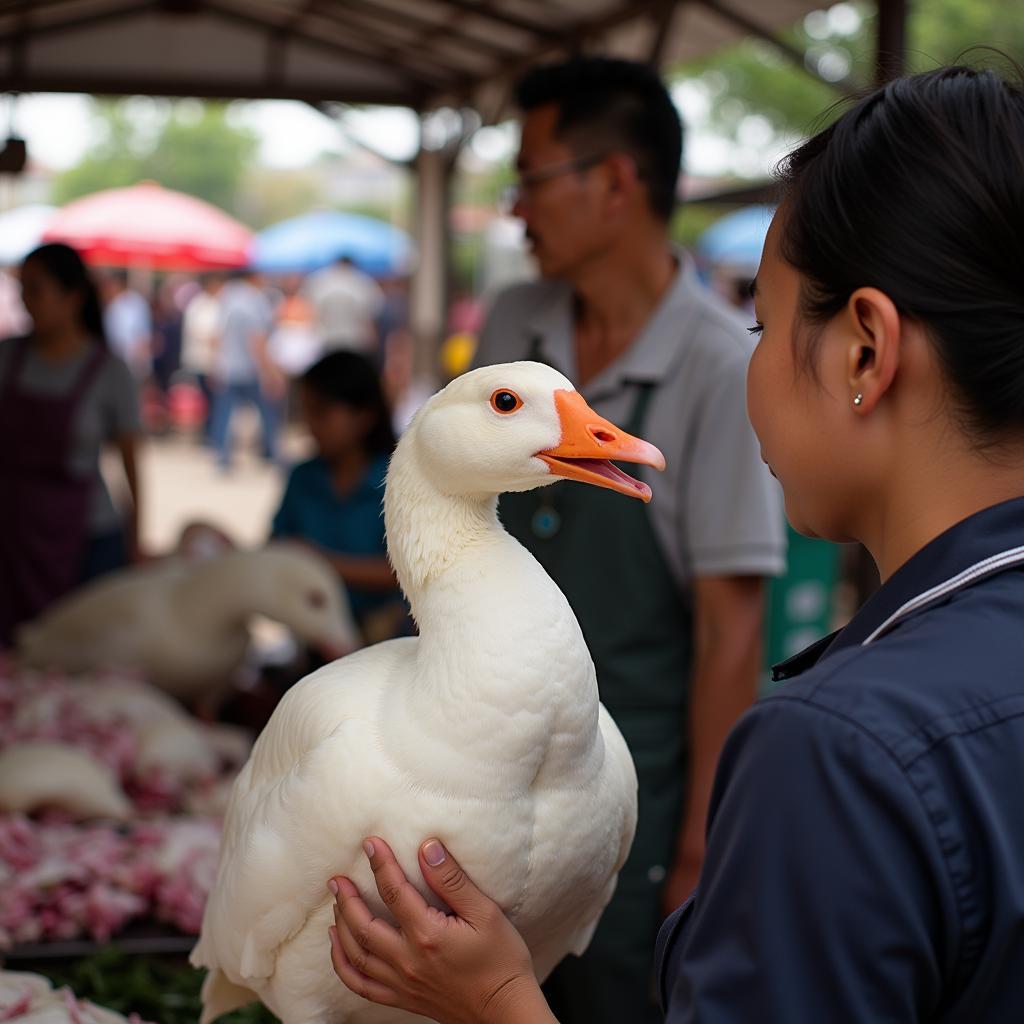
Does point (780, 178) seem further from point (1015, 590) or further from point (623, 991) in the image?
point (623, 991)

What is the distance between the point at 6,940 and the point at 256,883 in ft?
3.98

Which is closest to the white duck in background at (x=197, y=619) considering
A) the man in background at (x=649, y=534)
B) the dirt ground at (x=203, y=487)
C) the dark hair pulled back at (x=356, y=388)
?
the dark hair pulled back at (x=356, y=388)

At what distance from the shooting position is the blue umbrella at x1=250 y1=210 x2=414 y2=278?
1673 centimetres

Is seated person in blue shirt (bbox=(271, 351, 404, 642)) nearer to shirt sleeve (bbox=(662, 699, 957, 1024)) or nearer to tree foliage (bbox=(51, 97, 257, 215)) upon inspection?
shirt sleeve (bbox=(662, 699, 957, 1024))

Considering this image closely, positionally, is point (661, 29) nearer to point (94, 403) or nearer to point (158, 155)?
point (94, 403)

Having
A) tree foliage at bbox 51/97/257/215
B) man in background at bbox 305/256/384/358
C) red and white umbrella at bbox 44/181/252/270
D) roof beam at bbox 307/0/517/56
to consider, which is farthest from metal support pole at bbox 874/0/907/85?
tree foliage at bbox 51/97/257/215

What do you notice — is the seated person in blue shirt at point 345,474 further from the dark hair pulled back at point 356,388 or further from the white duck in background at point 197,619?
the white duck in background at point 197,619

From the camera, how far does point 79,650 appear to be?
3711 millimetres

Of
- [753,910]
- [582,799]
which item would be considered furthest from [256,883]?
[753,910]

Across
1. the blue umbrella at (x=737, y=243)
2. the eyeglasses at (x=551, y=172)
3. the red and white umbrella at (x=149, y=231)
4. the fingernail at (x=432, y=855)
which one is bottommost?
the red and white umbrella at (x=149, y=231)

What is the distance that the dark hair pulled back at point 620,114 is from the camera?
2.65 m

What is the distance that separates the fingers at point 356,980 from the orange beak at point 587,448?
21.6 inches

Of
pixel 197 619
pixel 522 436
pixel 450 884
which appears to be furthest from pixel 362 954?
pixel 197 619

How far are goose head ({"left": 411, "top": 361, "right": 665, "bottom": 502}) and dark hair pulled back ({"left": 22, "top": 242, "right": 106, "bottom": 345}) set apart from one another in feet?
11.3
